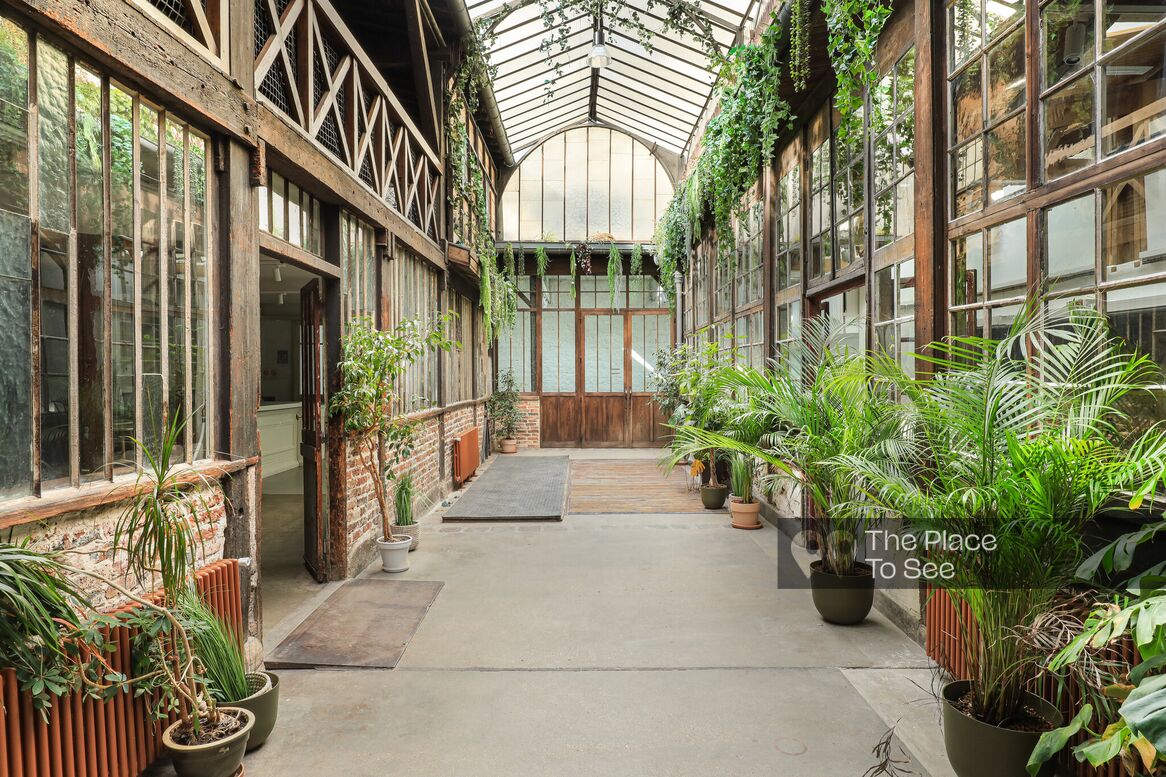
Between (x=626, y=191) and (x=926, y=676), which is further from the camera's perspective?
(x=626, y=191)

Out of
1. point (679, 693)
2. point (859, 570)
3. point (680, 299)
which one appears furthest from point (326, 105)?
point (680, 299)

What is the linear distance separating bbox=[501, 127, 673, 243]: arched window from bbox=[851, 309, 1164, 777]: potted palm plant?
10.9 metres

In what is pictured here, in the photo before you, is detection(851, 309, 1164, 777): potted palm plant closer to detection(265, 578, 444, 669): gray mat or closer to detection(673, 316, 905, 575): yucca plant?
detection(673, 316, 905, 575): yucca plant

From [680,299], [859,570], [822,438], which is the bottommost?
[859,570]

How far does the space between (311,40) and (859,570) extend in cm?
456

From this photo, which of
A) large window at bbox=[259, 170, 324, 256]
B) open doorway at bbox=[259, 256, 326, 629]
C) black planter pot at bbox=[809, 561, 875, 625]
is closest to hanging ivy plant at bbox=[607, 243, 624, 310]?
open doorway at bbox=[259, 256, 326, 629]

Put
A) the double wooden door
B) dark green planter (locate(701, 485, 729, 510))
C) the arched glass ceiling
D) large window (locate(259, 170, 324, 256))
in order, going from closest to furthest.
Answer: large window (locate(259, 170, 324, 256)) < dark green planter (locate(701, 485, 729, 510)) < the arched glass ceiling < the double wooden door

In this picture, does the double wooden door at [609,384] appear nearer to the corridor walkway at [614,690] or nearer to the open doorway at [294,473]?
the open doorway at [294,473]

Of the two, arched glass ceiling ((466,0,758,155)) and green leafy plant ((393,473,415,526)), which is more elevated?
arched glass ceiling ((466,0,758,155))

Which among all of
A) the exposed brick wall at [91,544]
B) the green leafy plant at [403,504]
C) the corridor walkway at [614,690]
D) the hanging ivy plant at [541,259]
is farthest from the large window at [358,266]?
the hanging ivy plant at [541,259]

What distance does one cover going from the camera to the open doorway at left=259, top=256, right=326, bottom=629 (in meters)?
4.51

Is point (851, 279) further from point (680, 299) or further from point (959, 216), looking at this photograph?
point (680, 299)

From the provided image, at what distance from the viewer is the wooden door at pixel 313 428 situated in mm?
4527

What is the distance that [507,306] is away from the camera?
10883mm
